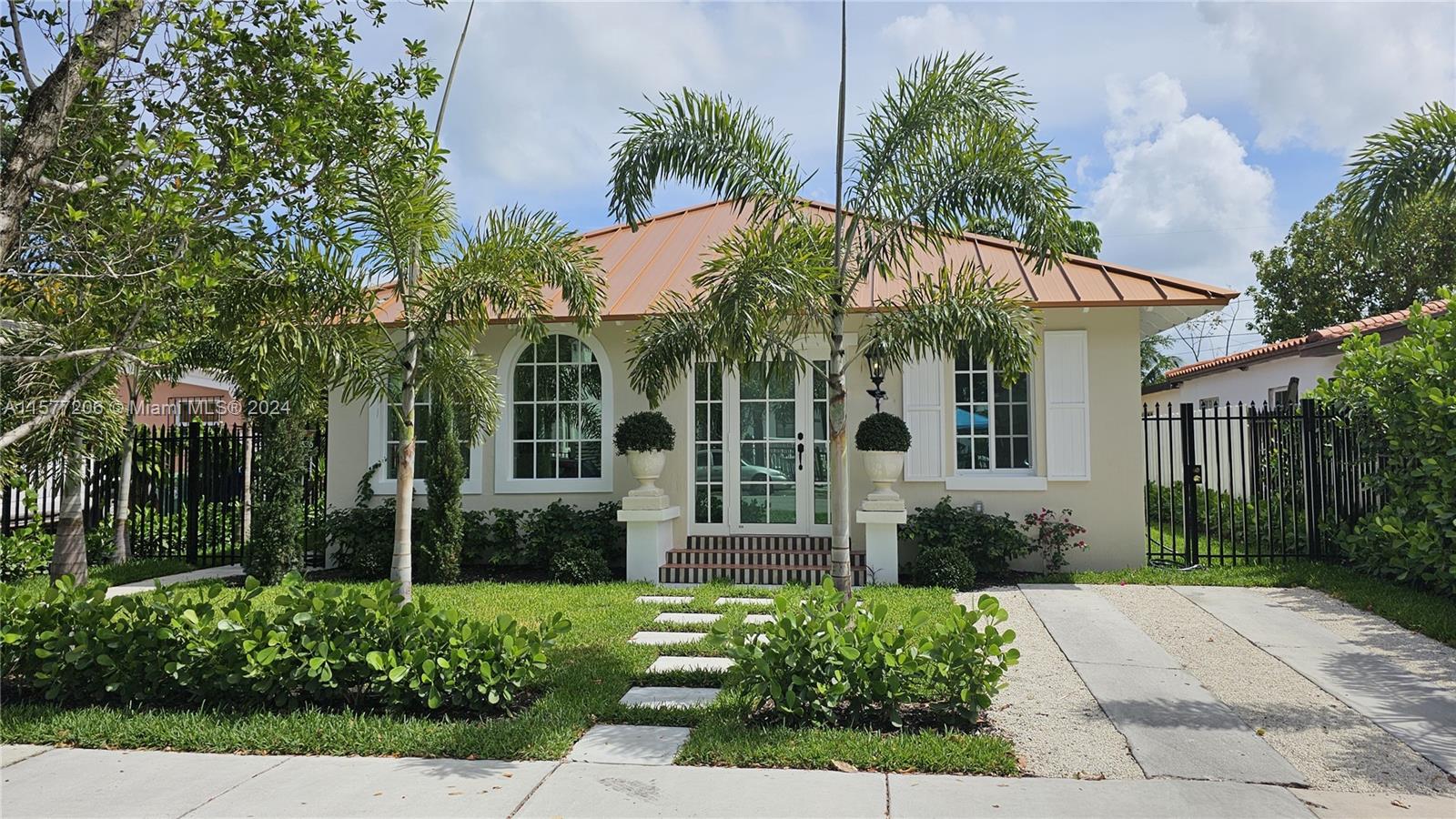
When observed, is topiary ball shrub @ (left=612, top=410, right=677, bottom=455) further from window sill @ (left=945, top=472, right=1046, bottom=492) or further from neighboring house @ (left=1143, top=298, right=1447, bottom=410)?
neighboring house @ (left=1143, top=298, right=1447, bottom=410)

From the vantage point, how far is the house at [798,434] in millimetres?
9641

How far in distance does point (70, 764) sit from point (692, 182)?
5144 millimetres

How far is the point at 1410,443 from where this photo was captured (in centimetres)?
788

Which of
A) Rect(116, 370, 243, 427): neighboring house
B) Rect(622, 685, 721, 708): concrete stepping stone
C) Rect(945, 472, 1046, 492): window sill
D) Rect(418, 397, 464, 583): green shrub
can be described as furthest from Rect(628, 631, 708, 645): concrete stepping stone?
Rect(116, 370, 243, 427): neighboring house

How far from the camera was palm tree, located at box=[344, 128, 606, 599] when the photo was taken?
6863 millimetres

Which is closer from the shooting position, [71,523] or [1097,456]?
[71,523]

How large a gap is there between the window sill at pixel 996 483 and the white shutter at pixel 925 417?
18 centimetres

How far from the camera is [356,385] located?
7.33 meters

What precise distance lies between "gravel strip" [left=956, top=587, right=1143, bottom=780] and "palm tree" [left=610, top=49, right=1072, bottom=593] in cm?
134

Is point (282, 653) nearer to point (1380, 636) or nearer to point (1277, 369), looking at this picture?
point (1380, 636)

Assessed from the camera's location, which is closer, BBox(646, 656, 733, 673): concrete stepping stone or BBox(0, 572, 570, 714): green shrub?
BBox(0, 572, 570, 714): green shrub

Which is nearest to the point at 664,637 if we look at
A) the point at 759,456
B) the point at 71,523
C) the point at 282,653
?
the point at 282,653

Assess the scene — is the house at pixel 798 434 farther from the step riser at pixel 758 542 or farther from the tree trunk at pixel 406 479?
the tree trunk at pixel 406 479

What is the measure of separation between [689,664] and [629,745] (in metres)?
1.47
